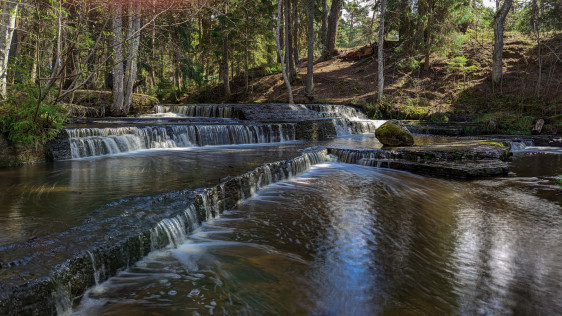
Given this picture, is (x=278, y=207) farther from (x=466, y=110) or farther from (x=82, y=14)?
(x=466, y=110)

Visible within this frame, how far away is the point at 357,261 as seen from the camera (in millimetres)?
4156

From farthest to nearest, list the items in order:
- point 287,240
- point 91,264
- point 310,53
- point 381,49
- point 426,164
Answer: point 310,53, point 381,49, point 426,164, point 287,240, point 91,264

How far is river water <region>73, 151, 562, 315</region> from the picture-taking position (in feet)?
10.7

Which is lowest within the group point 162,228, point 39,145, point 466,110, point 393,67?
Result: point 162,228

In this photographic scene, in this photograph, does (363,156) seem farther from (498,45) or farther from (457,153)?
(498,45)

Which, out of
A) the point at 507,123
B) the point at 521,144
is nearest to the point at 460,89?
the point at 507,123

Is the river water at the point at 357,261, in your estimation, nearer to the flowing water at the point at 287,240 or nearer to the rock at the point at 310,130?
the flowing water at the point at 287,240

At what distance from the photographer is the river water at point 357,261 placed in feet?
10.7

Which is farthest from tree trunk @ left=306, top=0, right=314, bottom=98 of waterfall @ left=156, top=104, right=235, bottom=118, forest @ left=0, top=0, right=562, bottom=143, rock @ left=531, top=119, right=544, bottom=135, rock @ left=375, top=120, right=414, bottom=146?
rock @ left=531, top=119, right=544, bottom=135

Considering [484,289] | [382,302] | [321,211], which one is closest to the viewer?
[382,302]

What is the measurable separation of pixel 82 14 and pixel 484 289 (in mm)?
6725

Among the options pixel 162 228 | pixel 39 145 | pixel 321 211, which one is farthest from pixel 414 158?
pixel 39 145

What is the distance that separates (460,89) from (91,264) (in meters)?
21.2

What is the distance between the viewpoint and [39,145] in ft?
29.8
